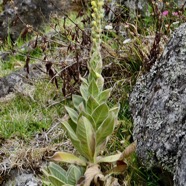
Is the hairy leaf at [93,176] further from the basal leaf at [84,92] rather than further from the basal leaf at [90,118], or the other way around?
the basal leaf at [84,92]

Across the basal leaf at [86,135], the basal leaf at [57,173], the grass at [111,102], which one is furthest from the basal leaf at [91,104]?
the grass at [111,102]

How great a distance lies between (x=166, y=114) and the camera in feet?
9.18

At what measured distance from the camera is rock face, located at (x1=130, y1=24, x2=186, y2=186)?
2.59 metres

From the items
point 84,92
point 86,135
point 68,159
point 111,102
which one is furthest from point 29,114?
point 86,135

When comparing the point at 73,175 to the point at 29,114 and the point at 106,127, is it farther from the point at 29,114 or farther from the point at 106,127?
the point at 29,114

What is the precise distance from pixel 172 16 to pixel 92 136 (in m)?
2.81

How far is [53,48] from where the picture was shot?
5711 mm

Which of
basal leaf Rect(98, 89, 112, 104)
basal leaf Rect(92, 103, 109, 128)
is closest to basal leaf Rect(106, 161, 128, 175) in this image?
basal leaf Rect(92, 103, 109, 128)

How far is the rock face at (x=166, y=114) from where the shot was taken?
8.50 feet

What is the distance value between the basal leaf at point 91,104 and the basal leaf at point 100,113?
0.04 meters

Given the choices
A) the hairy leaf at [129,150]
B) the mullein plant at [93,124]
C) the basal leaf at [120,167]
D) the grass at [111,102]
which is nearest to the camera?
the mullein plant at [93,124]

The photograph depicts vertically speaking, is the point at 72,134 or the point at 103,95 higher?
the point at 103,95

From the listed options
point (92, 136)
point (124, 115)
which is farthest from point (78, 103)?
point (124, 115)

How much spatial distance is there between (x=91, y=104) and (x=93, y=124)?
11 centimetres
